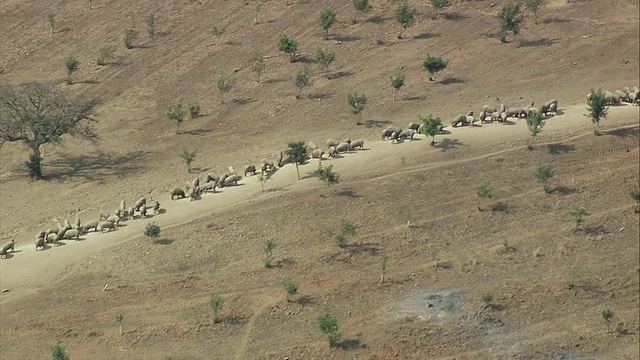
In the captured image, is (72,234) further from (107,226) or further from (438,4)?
(438,4)

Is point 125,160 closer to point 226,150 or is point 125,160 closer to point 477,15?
point 226,150

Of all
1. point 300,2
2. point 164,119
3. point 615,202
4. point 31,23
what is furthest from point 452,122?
point 31,23

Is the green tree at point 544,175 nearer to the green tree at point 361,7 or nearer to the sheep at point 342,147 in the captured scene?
the sheep at point 342,147

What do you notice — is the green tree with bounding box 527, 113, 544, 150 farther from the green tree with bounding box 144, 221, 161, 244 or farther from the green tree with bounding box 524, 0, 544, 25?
the green tree with bounding box 144, 221, 161, 244

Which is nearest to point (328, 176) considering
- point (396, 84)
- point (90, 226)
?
point (90, 226)

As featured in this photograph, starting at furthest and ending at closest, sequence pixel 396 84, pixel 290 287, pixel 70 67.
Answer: pixel 70 67 < pixel 396 84 < pixel 290 287

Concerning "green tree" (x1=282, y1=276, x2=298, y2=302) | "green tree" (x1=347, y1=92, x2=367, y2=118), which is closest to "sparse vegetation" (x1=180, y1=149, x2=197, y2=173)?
"green tree" (x1=347, y1=92, x2=367, y2=118)

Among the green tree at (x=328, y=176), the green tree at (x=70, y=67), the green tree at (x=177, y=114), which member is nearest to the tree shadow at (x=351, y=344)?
the green tree at (x=328, y=176)
